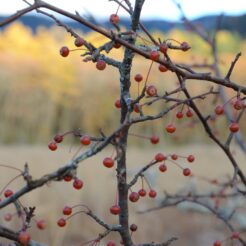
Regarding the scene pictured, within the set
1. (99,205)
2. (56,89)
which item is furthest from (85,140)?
(56,89)

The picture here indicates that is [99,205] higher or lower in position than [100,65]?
higher

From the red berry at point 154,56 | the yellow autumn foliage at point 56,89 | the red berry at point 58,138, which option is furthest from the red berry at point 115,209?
the yellow autumn foliage at point 56,89

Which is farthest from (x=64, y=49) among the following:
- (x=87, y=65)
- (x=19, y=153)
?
(x=87, y=65)

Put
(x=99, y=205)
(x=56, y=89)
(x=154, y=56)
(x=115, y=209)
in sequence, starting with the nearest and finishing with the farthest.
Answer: (x=154, y=56)
(x=115, y=209)
(x=99, y=205)
(x=56, y=89)

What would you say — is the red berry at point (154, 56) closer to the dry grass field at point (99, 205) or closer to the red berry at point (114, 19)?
the red berry at point (114, 19)

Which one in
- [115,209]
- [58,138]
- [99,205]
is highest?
[99,205]

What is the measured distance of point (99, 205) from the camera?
212 inches

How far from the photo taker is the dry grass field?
484cm

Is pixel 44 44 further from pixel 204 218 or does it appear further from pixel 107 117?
pixel 204 218

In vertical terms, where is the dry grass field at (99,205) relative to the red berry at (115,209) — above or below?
above

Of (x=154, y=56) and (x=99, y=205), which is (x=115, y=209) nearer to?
(x=154, y=56)

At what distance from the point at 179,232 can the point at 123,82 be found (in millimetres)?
4603

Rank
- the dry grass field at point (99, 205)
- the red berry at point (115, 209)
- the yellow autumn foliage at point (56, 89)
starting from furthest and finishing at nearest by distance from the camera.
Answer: the yellow autumn foliage at point (56, 89)
the dry grass field at point (99, 205)
the red berry at point (115, 209)

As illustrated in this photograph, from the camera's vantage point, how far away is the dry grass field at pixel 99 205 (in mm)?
4840
